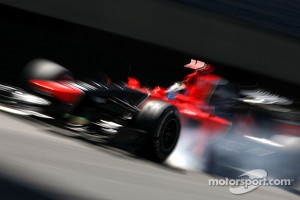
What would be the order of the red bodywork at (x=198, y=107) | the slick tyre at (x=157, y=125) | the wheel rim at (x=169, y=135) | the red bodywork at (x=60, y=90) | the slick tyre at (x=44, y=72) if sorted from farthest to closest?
Answer: 1. the red bodywork at (x=198, y=107)
2. the slick tyre at (x=44, y=72)
3. the red bodywork at (x=60, y=90)
4. the wheel rim at (x=169, y=135)
5. the slick tyre at (x=157, y=125)

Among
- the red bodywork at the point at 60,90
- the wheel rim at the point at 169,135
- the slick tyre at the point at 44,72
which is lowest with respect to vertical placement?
the wheel rim at the point at 169,135

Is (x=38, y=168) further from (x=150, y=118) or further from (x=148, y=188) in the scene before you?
(x=150, y=118)

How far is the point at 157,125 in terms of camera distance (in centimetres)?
677

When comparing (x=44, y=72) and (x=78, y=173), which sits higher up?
(x=44, y=72)

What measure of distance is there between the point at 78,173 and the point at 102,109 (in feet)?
6.40

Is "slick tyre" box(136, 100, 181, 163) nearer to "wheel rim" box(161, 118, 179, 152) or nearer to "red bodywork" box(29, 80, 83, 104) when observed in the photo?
"wheel rim" box(161, 118, 179, 152)

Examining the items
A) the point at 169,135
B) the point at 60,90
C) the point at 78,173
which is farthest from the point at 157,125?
the point at 78,173

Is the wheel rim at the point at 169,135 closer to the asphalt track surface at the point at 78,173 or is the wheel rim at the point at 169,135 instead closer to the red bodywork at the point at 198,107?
the asphalt track surface at the point at 78,173

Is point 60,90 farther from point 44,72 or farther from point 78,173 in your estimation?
point 78,173

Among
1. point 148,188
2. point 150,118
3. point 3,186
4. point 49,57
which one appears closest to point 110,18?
point 49,57

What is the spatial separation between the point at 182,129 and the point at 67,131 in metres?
1.24

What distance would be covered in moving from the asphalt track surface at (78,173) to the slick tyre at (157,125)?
16 cm

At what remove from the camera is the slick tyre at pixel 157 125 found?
674cm

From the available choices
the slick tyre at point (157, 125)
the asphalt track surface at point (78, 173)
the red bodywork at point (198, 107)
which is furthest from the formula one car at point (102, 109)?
the red bodywork at point (198, 107)
